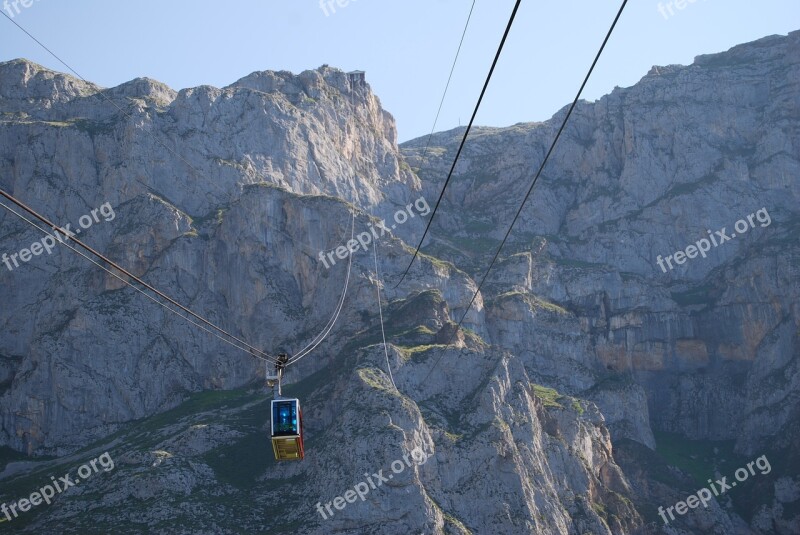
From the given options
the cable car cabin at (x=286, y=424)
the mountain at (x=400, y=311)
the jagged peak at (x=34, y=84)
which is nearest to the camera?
the cable car cabin at (x=286, y=424)

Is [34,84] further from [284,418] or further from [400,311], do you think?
[284,418]

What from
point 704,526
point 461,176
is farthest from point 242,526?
point 461,176

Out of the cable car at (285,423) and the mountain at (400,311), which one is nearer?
the cable car at (285,423)

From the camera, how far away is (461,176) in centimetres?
16888

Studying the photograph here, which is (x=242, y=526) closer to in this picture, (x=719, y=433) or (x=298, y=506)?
(x=298, y=506)
